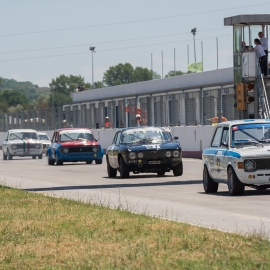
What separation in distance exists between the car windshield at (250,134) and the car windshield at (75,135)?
69.3 feet

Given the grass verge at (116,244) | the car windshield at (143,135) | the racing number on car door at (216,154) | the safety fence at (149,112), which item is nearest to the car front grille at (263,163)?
the racing number on car door at (216,154)

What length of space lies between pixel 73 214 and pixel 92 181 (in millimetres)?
11564

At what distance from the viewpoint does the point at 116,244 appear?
11180 millimetres

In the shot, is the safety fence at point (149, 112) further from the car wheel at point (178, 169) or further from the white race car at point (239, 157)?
the white race car at point (239, 157)

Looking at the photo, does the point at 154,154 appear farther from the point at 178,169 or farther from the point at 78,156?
the point at 78,156

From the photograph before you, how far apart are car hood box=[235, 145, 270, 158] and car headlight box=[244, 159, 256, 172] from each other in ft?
0.31

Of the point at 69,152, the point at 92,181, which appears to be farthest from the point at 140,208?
the point at 69,152

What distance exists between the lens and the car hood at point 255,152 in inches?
750

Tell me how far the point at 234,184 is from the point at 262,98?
44.2ft

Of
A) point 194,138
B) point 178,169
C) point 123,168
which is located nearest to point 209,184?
point 123,168

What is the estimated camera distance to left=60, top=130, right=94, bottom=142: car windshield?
40.8 m

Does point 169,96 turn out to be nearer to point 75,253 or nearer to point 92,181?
point 92,181

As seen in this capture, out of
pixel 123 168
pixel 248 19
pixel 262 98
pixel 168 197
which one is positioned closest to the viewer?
pixel 168 197

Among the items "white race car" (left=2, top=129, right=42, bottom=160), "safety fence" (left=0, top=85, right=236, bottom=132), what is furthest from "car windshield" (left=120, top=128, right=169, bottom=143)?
"white race car" (left=2, top=129, right=42, bottom=160)
